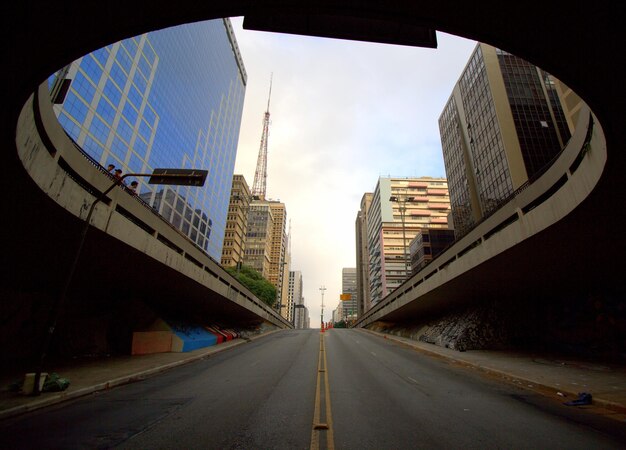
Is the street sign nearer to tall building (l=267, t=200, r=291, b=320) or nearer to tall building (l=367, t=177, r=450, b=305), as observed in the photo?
tall building (l=367, t=177, r=450, b=305)

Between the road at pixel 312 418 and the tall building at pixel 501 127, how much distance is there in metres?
39.1

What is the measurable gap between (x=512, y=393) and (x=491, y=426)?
4.13 m

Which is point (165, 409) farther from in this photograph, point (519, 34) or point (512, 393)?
point (519, 34)

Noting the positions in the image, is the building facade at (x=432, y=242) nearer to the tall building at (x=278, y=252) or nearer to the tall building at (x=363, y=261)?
the tall building at (x=363, y=261)

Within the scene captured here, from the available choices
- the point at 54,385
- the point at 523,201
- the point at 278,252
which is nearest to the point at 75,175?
the point at 54,385

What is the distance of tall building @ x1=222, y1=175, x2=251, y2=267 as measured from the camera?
10894 cm

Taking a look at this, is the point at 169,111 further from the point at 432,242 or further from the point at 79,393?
the point at 79,393

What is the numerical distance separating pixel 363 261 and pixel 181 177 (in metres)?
154

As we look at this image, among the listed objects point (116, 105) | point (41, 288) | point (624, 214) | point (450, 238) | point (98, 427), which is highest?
point (116, 105)

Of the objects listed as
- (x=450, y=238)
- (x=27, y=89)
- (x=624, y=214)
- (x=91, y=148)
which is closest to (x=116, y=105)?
(x=91, y=148)

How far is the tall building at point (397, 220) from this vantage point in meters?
107

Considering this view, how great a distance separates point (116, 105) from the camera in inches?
1898

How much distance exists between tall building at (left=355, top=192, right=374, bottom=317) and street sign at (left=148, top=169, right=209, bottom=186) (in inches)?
4961

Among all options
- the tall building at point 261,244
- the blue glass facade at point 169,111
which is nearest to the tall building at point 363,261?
the tall building at point 261,244
